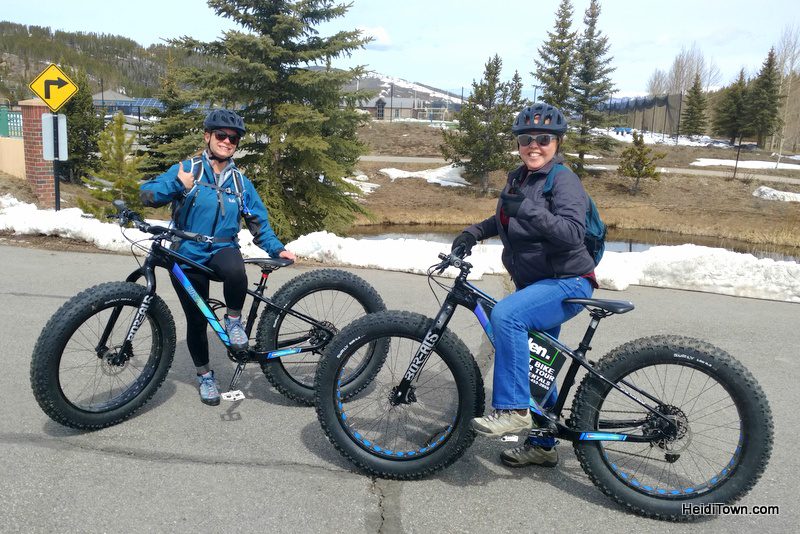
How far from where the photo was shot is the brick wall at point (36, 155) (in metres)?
18.9

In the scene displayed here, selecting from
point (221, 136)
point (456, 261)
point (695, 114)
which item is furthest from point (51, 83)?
point (695, 114)

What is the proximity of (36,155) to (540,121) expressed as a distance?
1979 cm

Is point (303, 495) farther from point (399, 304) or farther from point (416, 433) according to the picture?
point (399, 304)

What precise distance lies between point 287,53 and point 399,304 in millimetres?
12210

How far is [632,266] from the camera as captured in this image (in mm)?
8828

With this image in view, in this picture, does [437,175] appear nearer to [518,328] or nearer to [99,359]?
[99,359]

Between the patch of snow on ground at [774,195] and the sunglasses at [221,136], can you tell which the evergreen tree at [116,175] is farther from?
the patch of snow on ground at [774,195]

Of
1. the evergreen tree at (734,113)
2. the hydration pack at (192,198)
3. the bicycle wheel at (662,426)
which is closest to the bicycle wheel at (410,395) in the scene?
the bicycle wheel at (662,426)

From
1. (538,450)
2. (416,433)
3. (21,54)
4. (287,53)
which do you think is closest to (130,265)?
(416,433)

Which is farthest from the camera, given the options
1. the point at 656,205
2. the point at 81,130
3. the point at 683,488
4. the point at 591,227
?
the point at 656,205

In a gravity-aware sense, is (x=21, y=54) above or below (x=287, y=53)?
above

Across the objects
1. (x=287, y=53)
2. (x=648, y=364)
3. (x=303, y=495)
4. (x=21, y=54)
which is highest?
(x=21, y=54)

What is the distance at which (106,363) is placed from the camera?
4.15m

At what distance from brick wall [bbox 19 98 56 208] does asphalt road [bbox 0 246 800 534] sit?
53.6 ft
